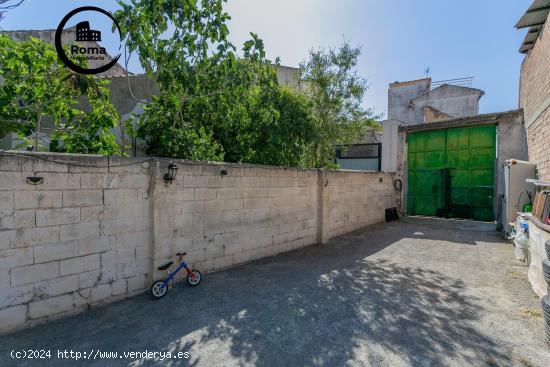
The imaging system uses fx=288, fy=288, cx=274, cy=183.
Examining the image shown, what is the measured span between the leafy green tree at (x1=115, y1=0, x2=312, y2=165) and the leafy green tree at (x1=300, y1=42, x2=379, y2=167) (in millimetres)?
970

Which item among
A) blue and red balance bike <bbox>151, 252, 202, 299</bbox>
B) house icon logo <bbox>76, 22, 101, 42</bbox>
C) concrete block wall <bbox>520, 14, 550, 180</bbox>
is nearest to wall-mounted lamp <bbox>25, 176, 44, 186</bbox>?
blue and red balance bike <bbox>151, 252, 202, 299</bbox>

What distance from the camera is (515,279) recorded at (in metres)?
4.45

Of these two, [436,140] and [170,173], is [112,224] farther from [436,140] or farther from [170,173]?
[436,140]

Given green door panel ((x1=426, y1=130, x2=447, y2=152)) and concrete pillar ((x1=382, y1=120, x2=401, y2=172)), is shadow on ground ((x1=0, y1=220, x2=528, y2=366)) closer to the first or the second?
concrete pillar ((x1=382, y1=120, x2=401, y2=172))

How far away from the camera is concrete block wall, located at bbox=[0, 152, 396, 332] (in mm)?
2916

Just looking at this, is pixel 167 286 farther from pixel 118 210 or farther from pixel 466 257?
pixel 466 257

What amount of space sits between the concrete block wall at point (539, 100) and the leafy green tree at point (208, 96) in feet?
15.4

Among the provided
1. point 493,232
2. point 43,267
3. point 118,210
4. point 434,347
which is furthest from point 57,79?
point 493,232

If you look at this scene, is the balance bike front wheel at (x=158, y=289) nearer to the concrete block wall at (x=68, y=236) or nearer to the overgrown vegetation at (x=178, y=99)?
the concrete block wall at (x=68, y=236)

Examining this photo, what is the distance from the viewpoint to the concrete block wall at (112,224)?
115 inches

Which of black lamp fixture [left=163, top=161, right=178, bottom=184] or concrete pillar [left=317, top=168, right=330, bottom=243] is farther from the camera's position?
concrete pillar [left=317, top=168, right=330, bottom=243]

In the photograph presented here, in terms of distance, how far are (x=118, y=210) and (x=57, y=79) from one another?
2789 millimetres

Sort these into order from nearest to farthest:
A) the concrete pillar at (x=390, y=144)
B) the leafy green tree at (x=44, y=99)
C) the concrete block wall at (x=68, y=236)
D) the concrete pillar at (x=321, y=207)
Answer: the concrete block wall at (x=68, y=236)
the leafy green tree at (x=44, y=99)
the concrete pillar at (x=321, y=207)
the concrete pillar at (x=390, y=144)

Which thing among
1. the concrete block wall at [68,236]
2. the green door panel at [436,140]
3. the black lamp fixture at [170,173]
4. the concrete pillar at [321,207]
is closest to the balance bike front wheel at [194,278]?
the concrete block wall at [68,236]
